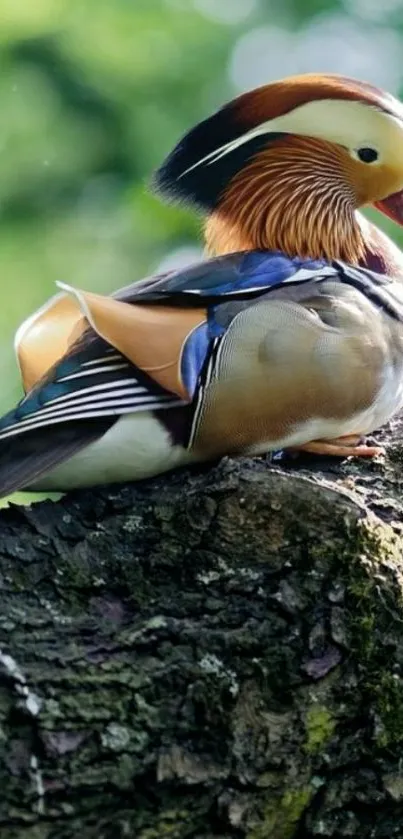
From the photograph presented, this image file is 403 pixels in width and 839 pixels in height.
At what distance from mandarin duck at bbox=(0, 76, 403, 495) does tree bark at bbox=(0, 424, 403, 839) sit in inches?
5.8

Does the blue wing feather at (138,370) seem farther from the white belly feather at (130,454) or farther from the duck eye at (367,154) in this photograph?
the duck eye at (367,154)

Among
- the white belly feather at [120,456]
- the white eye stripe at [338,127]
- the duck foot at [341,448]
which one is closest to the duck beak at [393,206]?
the white eye stripe at [338,127]

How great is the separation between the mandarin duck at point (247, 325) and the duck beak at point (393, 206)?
72mm

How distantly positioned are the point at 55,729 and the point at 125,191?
103 inches

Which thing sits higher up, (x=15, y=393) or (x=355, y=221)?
(x=355, y=221)

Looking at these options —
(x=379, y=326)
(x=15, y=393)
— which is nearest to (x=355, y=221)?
(x=379, y=326)

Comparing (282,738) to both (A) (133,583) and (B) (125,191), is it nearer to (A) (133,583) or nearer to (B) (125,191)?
(A) (133,583)

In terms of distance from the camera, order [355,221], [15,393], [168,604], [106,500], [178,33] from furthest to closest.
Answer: [178,33]
[15,393]
[355,221]
[106,500]
[168,604]

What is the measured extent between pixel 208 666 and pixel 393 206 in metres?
1.18

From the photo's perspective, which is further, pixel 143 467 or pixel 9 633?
pixel 143 467

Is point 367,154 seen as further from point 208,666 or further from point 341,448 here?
point 208,666

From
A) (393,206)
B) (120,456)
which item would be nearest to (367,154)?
(393,206)

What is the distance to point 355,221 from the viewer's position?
7.88ft

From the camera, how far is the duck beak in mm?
2457
